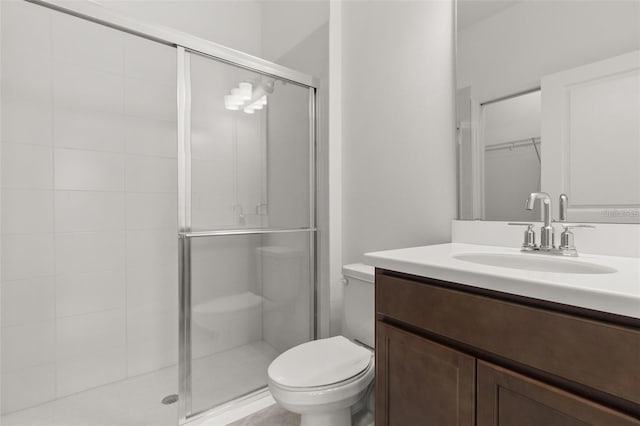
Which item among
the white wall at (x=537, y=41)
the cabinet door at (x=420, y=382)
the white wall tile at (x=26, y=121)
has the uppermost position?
the white wall at (x=537, y=41)

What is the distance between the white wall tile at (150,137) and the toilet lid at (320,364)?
4.92 ft

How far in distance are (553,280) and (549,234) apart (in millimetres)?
489

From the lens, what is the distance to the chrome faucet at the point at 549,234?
107 cm

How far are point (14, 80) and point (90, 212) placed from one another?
0.74 m

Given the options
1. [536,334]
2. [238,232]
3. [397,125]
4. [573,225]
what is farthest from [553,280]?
[238,232]

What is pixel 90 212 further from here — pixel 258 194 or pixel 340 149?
pixel 340 149

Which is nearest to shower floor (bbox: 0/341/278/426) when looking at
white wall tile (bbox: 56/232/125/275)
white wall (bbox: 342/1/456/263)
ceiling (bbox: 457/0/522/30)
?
white wall tile (bbox: 56/232/125/275)

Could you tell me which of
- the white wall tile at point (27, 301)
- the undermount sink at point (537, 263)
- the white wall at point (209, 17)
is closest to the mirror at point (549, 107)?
the undermount sink at point (537, 263)

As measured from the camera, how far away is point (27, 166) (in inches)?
67.4

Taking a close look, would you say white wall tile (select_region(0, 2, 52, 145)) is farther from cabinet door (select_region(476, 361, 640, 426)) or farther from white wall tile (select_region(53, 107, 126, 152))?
cabinet door (select_region(476, 361, 640, 426))

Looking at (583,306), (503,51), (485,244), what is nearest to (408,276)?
(583,306)

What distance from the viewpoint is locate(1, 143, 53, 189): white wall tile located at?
166 cm

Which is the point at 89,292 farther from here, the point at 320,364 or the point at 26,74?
the point at 320,364

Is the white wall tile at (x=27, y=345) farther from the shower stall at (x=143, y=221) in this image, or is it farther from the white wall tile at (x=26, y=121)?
the white wall tile at (x=26, y=121)
